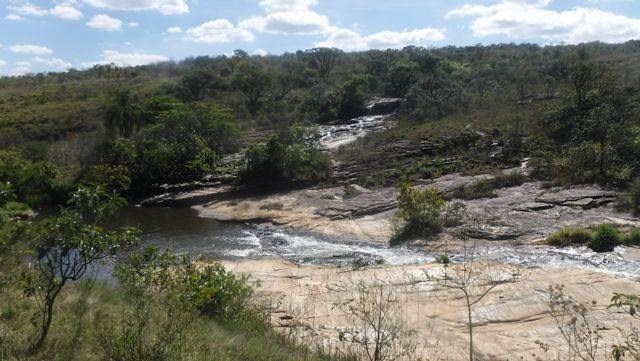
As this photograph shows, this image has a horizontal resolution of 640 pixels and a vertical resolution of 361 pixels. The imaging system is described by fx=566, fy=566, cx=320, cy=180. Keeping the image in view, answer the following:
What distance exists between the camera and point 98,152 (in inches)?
1823

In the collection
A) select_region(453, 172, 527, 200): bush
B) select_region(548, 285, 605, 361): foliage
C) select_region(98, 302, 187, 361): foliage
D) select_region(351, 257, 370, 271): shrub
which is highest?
select_region(98, 302, 187, 361): foliage

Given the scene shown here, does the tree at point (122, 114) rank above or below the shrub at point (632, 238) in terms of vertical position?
above

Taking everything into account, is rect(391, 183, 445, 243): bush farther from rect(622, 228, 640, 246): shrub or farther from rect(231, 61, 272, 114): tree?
rect(231, 61, 272, 114): tree

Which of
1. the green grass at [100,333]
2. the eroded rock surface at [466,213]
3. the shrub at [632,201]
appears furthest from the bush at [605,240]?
the green grass at [100,333]

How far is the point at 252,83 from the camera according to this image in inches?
2899

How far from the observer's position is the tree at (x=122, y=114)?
50375mm

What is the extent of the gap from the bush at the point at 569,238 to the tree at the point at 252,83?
52310 millimetres

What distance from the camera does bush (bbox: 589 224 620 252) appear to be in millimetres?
22750

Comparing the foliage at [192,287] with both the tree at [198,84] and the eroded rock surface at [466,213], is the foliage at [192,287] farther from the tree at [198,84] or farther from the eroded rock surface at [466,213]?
the tree at [198,84]

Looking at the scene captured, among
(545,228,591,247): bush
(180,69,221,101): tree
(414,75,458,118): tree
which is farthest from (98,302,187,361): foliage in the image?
(180,69,221,101): tree

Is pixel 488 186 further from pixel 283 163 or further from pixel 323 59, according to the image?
pixel 323 59

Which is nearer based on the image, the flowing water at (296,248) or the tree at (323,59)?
the flowing water at (296,248)

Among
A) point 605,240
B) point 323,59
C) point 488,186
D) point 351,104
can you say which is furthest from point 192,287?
point 323,59

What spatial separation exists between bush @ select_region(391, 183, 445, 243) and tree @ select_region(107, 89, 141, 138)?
32.0 metres
